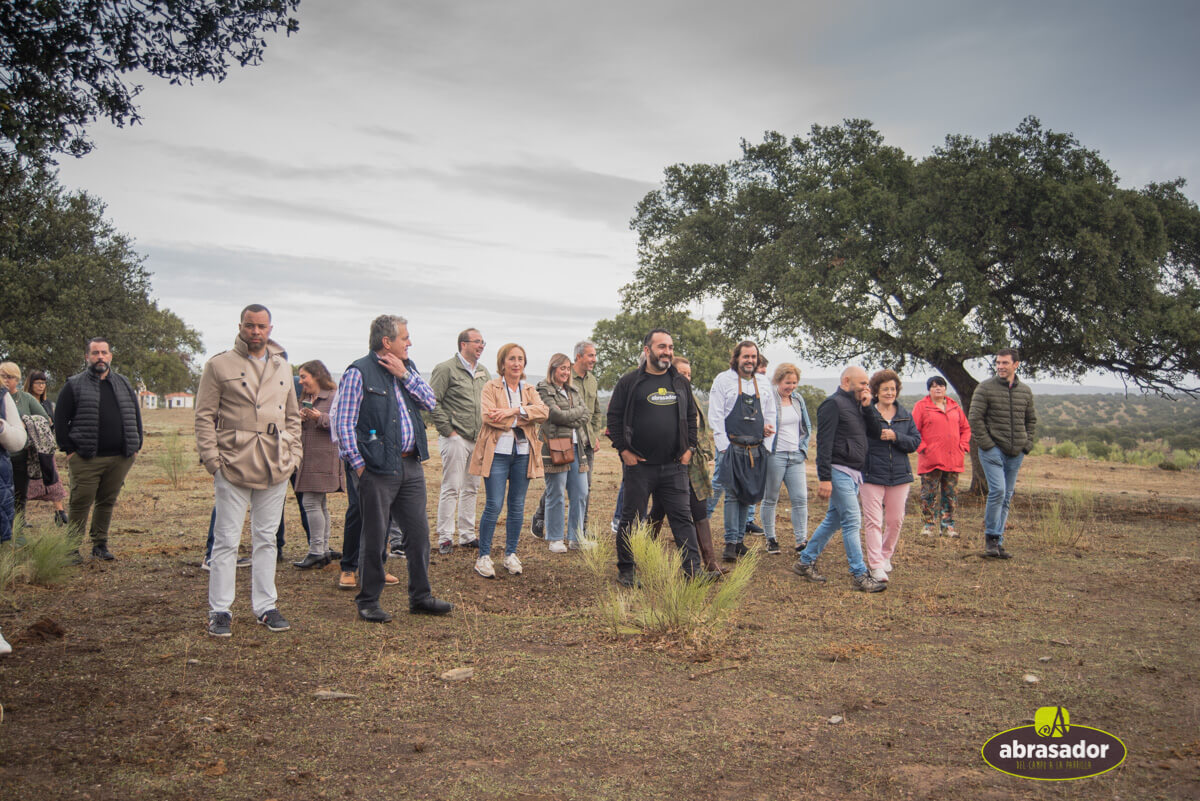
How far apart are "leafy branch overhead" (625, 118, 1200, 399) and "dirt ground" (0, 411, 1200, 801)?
7.13m

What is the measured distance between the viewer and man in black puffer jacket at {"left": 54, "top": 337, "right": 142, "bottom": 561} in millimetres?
7930

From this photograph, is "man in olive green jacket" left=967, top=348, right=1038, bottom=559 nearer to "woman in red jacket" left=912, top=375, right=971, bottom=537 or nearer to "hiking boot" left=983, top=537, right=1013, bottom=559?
"hiking boot" left=983, top=537, right=1013, bottom=559

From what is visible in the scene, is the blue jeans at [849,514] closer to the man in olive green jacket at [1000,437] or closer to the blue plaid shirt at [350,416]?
the man in olive green jacket at [1000,437]

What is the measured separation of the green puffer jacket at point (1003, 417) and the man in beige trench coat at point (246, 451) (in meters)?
7.35

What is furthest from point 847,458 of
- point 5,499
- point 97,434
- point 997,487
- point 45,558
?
point 5,499

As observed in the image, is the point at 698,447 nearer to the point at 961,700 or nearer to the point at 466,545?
the point at 466,545

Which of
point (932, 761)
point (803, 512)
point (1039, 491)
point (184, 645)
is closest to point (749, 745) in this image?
point (932, 761)

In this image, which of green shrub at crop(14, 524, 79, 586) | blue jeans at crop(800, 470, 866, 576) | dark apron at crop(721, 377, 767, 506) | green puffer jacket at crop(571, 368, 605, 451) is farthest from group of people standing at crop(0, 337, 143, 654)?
blue jeans at crop(800, 470, 866, 576)

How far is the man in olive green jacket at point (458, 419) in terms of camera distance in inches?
351

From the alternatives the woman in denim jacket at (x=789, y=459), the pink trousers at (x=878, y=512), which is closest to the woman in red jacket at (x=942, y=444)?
the woman in denim jacket at (x=789, y=459)

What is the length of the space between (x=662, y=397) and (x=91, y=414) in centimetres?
534

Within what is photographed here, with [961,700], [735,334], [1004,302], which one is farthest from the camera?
[735,334]

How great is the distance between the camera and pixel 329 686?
477 centimetres

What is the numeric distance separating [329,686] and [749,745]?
2340mm
